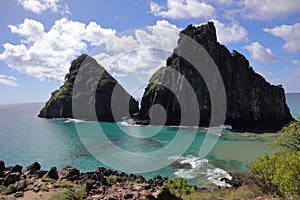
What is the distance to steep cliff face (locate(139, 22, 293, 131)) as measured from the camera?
324 ft

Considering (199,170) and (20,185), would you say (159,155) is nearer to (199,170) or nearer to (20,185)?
(199,170)

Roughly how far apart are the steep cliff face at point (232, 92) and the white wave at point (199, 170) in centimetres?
5418

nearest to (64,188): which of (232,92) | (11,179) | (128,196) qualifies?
(11,179)

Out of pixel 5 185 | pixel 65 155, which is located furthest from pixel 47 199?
pixel 65 155

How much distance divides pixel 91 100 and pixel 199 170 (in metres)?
106

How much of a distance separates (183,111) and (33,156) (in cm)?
6630

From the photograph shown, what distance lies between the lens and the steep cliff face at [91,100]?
130 metres

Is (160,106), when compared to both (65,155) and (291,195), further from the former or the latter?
(291,195)

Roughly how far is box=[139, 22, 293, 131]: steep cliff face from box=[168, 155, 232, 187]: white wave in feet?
178

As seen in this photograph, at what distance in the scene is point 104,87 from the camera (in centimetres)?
13762

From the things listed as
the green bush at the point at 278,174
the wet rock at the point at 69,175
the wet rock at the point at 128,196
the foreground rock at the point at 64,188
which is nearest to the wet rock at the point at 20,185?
the foreground rock at the point at 64,188

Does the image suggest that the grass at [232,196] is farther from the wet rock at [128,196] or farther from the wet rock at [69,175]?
the wet rock at [69,175]

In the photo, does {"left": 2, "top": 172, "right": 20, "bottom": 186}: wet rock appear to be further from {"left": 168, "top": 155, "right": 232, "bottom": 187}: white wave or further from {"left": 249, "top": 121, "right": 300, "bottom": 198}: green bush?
{"left": 168, "top": 155, "right": 232, "bottom": 187}: white wave

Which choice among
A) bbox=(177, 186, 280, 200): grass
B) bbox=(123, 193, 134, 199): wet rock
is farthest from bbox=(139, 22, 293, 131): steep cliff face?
bbox=(123, 193, 134, 199): wet rock
